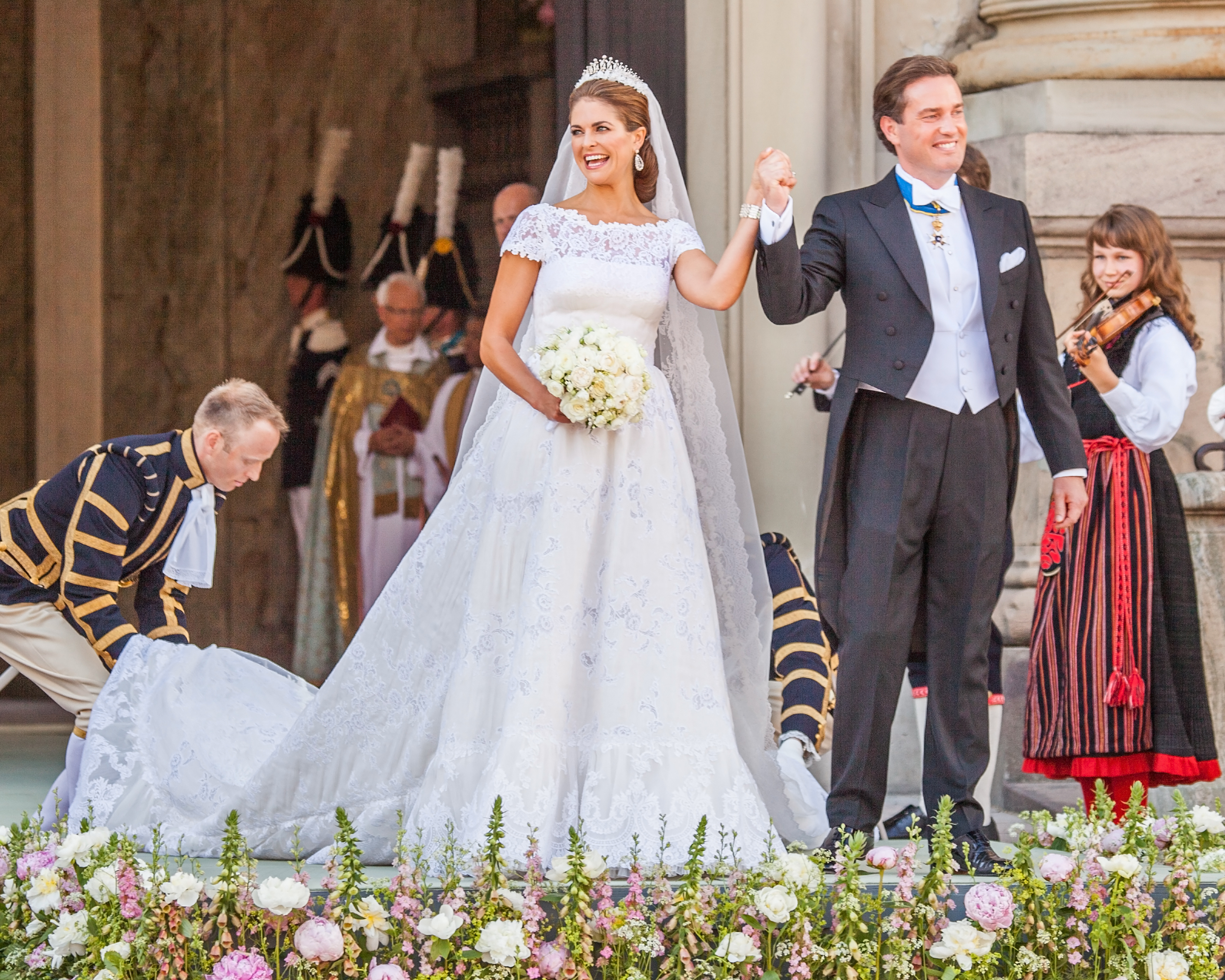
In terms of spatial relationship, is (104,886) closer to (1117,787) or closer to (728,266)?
(728,266)

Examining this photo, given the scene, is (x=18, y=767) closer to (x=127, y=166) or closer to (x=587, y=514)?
(x=587, y=514)

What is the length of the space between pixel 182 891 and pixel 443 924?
515 millimetres

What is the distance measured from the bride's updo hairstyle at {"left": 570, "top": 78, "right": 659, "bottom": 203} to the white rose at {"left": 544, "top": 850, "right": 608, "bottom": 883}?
181 centimetres

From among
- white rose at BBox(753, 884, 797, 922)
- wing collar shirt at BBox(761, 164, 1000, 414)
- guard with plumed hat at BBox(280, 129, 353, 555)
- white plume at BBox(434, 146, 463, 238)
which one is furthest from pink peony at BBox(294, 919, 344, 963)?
white plume at BBox(434, 146, 463, 238)

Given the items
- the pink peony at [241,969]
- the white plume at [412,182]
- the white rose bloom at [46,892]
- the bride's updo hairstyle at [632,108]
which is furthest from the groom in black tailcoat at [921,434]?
the white plume at [412,182]

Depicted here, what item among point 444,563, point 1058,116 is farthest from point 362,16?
point 444,563

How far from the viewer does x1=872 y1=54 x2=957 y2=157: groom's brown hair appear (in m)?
3.91

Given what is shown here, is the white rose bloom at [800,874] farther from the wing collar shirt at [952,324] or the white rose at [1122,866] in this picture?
the wing collar shirt at [952,324]

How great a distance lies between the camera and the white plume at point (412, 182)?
342 inches

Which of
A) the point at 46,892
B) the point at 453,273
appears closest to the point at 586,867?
the point at 46,892

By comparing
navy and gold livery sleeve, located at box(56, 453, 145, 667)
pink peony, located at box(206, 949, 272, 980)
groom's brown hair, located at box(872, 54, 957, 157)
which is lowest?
pink peony, located at box(206, 949, 272, 980)

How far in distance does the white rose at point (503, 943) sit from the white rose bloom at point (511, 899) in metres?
0.08

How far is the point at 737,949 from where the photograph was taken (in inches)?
132

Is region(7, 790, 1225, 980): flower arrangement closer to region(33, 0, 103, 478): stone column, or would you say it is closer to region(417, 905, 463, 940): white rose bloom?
region(417, 905, 463, 940): white rose bloom
